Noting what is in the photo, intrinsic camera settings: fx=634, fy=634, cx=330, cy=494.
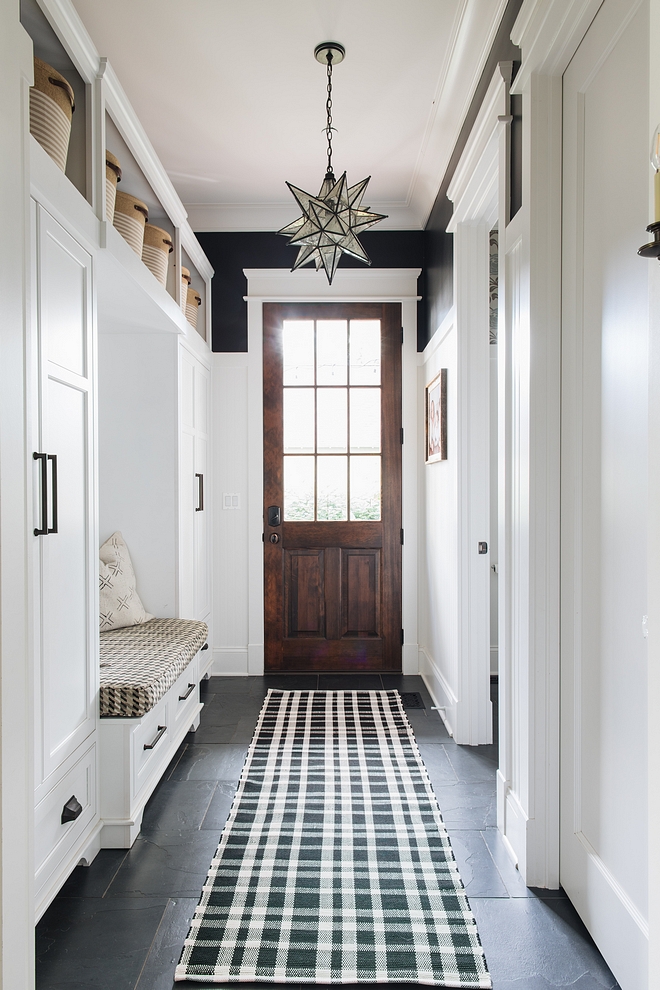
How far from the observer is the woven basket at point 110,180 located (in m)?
2.18

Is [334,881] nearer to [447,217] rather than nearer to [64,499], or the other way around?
[64,499]

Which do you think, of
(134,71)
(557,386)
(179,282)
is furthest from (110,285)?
(557,386)

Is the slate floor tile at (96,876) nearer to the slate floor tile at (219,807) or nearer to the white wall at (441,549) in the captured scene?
the slate floor tile at (219,807)

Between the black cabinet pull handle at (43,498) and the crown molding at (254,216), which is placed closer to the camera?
the black cabinet pull handle at (43,498)

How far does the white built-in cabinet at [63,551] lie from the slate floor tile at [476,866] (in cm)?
117

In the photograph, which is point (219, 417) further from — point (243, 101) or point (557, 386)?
point (557, 386)

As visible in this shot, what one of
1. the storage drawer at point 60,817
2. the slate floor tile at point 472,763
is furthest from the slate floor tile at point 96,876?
the slate floor tile at point 472,763

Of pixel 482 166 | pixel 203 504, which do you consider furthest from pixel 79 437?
pixel 203 504

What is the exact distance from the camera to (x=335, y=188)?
2.47m

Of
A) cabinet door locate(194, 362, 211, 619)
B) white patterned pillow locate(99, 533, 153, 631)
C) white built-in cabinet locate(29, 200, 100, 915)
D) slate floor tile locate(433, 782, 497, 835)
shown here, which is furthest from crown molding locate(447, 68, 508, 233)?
slate floor tile locate(433, 782, 497, 835)

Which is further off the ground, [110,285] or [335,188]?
[335,188]

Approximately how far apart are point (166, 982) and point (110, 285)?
2.20 meters

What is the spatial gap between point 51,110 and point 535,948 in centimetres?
255

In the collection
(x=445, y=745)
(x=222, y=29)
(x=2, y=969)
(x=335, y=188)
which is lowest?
(x=445, y=745)
